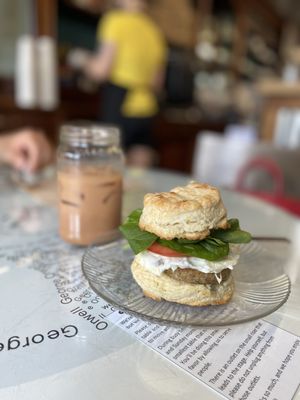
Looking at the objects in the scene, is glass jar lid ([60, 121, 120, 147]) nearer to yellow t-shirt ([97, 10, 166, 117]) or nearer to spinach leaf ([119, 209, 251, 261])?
spinach leaf ([119, 209, 251, 261])

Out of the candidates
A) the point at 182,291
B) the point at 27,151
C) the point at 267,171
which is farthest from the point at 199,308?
the point at 267,171

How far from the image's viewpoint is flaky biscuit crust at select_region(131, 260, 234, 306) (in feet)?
1.51

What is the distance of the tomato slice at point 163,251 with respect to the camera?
1.50 ft

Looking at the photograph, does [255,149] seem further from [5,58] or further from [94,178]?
[5,58]

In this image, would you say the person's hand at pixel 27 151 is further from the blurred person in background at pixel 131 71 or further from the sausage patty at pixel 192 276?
the blurred person in background at pixel 131 71

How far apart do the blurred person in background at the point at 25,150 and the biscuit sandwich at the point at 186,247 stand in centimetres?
61

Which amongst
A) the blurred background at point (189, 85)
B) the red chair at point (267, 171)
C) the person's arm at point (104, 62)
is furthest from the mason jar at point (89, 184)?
the person's arm at point (104, 62)

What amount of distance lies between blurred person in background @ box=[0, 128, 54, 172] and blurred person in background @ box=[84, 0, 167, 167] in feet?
4.36

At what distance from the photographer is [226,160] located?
1.54 m

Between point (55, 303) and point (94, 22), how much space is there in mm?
3078

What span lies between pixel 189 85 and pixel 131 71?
1.68m

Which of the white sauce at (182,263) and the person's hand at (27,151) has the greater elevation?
the person's hand at (27,151)

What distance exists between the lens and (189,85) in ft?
12.5

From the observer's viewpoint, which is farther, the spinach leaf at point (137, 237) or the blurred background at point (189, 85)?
the blurred background at point (189, 85)
